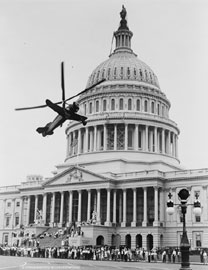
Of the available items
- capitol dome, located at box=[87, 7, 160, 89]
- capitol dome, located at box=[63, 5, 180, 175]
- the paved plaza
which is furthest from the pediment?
the paved plaza

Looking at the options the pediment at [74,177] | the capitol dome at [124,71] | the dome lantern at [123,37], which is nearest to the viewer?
the pediment at [74,177]

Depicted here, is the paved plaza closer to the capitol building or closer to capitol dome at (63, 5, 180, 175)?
the capitol building

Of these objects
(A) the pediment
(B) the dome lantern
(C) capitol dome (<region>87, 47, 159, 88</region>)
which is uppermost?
(B) the dome lantern

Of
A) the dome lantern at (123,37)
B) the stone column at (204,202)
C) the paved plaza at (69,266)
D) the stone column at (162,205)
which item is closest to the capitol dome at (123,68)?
the dome lantern at (123,37)

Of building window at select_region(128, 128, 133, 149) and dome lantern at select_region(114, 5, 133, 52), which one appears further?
dome lantern at select_region(114, 5, 133, 52)

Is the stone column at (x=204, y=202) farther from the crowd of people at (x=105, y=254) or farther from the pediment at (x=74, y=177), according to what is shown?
the pediment at (x=74, y=177)

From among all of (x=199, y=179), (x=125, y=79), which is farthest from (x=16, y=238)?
(x=125, y=79)

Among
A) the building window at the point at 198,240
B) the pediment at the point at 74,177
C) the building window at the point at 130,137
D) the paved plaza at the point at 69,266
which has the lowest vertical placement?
the paved plaza at the point at 69,266
